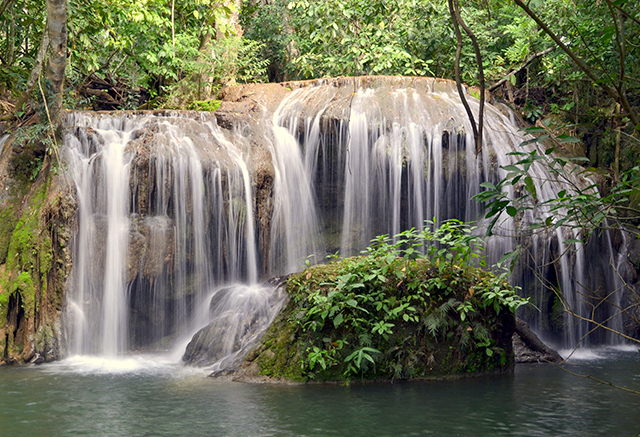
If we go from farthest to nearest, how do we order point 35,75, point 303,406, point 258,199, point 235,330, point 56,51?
point 35,75
point 258,199
point 56,51
point 235,330
point 303,406

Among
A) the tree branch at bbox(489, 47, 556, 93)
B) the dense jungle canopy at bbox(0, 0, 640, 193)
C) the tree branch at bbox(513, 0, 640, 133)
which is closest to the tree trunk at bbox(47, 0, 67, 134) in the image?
the dense jungle canopy at bbox(0, 0, 640, 193)

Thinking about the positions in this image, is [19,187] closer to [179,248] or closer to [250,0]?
[179,248]

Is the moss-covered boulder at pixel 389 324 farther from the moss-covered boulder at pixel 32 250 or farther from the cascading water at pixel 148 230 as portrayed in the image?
the moss-covered boulder at pixel 32 250

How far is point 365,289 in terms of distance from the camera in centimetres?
744

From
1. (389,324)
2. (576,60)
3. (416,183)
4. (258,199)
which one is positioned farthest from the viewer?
(416,183)

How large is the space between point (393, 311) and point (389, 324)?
0.17m

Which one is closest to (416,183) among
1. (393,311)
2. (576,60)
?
(393,311)

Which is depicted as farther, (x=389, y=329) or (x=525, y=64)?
(x=525, y=64)

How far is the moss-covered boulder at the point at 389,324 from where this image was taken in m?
7.07

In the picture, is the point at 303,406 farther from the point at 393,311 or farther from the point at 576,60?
the point at 576,60

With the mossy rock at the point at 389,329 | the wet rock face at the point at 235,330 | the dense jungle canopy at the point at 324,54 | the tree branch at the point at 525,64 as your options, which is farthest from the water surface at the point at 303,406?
the tree branch at the point at 525,64

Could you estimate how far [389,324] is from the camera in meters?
7.09

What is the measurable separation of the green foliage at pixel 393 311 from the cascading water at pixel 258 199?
124 cm

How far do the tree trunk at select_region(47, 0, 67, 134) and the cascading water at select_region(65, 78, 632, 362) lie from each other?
18.4 inches
